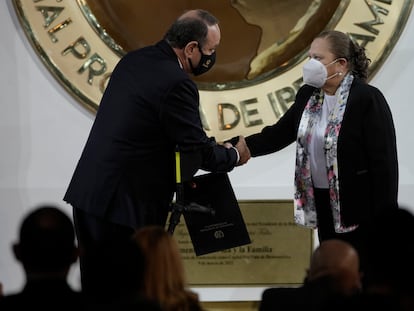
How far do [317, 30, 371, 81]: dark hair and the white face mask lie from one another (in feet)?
0.15

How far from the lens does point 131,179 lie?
357cm

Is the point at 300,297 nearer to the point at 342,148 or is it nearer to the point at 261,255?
the point at 342,148

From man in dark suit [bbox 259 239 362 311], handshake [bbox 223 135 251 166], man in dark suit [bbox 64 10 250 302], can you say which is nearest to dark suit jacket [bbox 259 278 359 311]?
man in dark suit [bbox 259 239 362 311]

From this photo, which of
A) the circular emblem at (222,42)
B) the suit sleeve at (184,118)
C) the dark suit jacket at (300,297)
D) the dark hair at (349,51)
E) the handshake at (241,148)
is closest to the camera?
the dark suit jacket at (300,297)

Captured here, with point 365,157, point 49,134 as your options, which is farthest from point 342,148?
point 49,134

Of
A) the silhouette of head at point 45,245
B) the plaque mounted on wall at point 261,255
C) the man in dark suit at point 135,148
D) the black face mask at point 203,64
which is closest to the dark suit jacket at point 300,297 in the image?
the silhouette of head at point 45,245

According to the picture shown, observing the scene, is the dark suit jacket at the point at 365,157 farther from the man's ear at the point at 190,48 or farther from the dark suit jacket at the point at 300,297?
the dark suit jacket at the point at 300,297

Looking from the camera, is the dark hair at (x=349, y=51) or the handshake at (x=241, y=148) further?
the handshake at (x=241, y=148)

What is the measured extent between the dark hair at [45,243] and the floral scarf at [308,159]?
143cm

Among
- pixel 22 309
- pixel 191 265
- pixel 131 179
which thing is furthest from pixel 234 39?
pixel 22 309

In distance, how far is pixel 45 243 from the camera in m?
2.48

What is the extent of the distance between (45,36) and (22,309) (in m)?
2.54

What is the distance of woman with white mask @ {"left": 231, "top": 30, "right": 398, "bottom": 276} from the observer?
364cm

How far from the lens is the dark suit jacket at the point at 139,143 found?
11.6 ft
